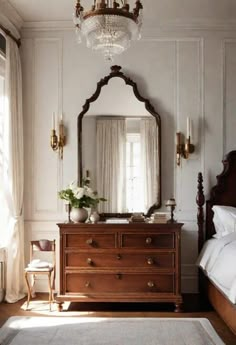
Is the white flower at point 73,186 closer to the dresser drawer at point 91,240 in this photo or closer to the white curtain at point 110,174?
the white curtain at point 110,174

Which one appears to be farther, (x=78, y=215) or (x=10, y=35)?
(x=10, y=35)

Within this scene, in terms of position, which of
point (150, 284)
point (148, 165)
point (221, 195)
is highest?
point (148, 165)

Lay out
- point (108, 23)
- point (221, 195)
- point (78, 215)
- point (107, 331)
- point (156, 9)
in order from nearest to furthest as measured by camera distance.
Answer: point (108, 23) → point (107, 331) → point (78, 215) → point (156, 9) → point (221, 195)

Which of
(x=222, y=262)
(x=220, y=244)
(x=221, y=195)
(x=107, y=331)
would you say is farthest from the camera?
(x=221, y=195)

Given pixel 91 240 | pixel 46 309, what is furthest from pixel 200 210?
pixel 46 309

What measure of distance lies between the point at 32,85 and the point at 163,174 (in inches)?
74.1

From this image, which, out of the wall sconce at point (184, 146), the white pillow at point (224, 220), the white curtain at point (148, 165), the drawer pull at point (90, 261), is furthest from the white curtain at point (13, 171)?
the white pillow at point (224, 220)

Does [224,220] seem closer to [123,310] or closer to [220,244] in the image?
[220,244]

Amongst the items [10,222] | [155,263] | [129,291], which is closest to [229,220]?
[155,263]

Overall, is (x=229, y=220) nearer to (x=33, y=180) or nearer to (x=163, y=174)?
(x=163, y=174)

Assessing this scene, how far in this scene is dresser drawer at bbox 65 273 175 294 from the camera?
4426 millimetres

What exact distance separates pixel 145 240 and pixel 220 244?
2.44ft

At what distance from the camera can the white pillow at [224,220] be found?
4539 millimetres

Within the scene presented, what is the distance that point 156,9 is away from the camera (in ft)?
15.6
